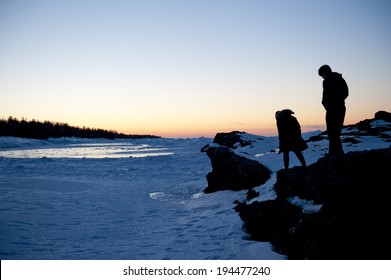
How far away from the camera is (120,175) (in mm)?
14742

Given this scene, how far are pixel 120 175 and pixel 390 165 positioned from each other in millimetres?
13043

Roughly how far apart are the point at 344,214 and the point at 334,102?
2744mm

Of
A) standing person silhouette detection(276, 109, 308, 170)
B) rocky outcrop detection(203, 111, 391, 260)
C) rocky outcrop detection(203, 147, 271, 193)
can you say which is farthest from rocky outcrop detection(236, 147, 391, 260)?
rocky outcrop detection(203, 147, 271, 193)

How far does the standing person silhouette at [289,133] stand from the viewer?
6754 mm

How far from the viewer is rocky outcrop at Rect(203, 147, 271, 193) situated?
29.2 ft

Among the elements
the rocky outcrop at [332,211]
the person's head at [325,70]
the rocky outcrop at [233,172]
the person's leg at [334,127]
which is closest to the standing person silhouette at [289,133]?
the rocky outcrop at [332,211]

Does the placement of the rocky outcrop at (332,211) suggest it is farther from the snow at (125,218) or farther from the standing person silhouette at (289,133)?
the standing person silhouette at (289,133)

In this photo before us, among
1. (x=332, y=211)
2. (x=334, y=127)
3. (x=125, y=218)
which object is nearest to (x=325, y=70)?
(x=334, y=127)

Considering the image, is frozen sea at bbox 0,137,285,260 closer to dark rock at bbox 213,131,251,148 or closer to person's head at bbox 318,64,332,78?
person's head at bbox 318,64,332,78

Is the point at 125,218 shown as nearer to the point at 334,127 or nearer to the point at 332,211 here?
the point at 332,211

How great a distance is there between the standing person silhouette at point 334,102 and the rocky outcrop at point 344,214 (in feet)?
3.53

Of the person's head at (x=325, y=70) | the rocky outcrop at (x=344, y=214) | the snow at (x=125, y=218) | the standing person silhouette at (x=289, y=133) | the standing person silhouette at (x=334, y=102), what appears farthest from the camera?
the standing person silhouette at (x=289, y=133)

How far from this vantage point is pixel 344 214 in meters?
3.66
